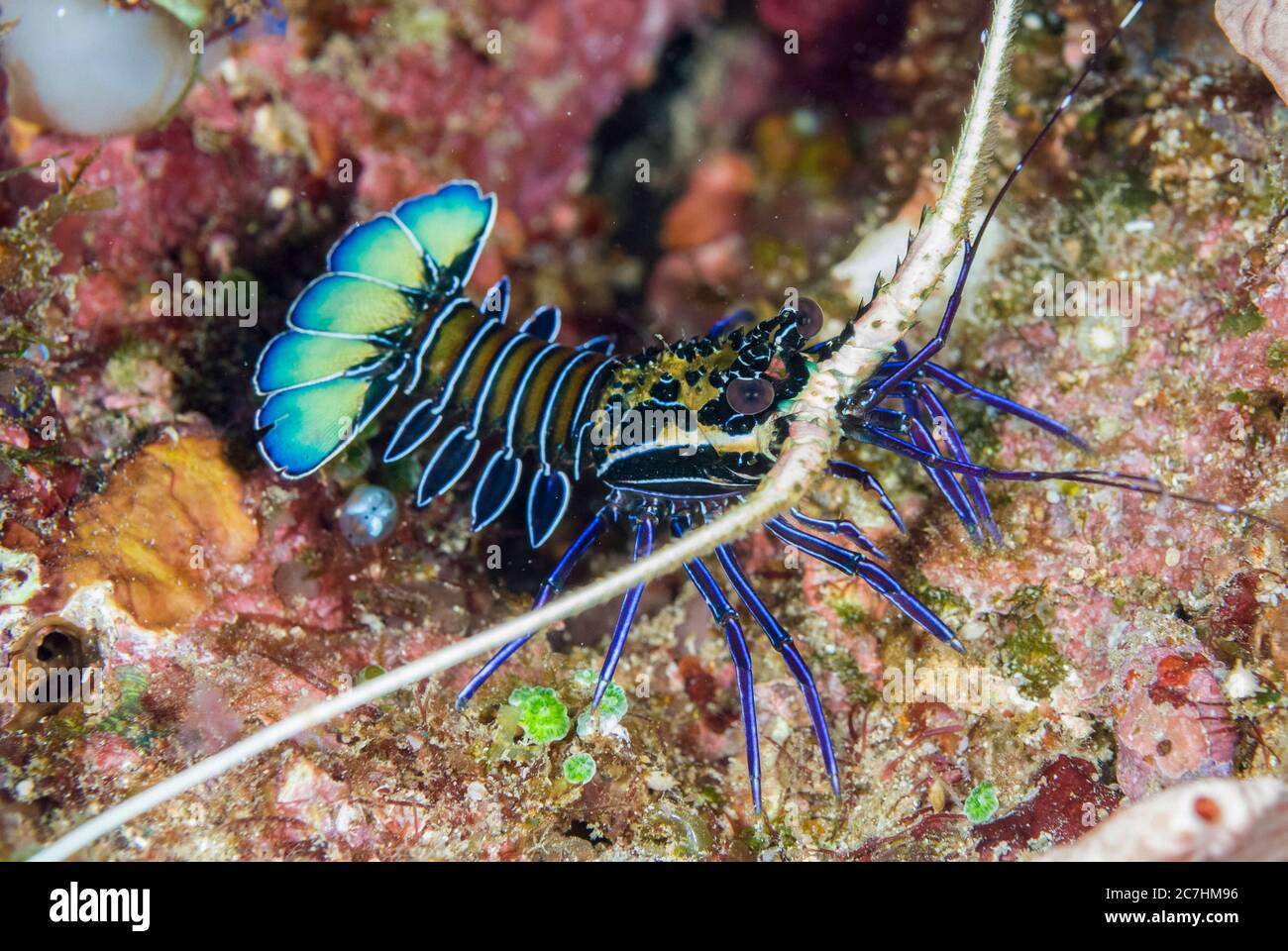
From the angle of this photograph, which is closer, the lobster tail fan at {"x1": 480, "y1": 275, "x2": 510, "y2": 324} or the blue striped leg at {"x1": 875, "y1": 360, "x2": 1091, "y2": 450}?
the blue striped leg at {"x1": 875, "y1": 360, "x2": 1091, "y2": 450}

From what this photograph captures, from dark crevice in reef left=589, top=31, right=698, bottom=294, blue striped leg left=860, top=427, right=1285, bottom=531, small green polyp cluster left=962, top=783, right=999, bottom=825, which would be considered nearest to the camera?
blue striped leg left=860, top=427, right=1285, bottom=531

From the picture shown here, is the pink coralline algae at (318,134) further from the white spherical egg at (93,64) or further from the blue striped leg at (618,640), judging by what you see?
the blue striped leg at (618,640)

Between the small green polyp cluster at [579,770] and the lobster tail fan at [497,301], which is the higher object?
the lobster tail fan at [497,301]

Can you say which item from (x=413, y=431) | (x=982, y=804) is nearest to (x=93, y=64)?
(x=413, y=431)

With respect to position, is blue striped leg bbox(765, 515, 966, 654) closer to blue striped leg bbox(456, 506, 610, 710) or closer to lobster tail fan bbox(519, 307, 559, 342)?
blue striped leg bbox(456, 506, 610, 710)

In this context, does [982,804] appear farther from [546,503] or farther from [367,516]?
[367,516]

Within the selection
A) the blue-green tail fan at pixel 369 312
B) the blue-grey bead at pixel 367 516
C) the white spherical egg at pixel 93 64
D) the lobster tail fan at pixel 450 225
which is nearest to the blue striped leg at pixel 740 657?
the blue-grey bead at pixel 367 516

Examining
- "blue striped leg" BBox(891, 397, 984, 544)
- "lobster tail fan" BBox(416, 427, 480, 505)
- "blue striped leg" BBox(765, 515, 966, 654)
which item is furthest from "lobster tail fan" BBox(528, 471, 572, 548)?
"blue striped leg" BBox(891, 397, 984, 544)
